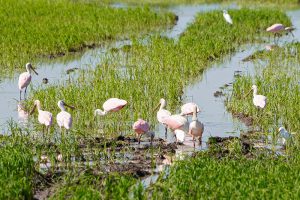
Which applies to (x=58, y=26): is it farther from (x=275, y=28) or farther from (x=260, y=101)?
(x=260, y=101)

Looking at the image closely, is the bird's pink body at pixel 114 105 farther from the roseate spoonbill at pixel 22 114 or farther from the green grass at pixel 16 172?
the green grass at pixel 16 172

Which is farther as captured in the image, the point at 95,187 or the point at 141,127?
the point at 141,127

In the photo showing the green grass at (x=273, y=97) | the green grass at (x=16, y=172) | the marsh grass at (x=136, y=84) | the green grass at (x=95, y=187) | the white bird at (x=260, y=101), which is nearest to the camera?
the green grass at (x=95, y=187)

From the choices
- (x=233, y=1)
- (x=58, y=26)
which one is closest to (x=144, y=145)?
(x=58, y=26)

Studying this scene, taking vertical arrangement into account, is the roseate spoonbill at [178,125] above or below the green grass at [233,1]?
below

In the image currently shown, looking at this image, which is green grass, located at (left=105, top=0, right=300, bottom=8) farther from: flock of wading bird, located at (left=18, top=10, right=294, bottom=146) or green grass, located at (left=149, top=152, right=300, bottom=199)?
green grass, located at (left=149, top=152, right=300, bottom=199)

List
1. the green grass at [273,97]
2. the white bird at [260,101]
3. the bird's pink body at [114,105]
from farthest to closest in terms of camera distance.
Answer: the white bird at [260,101], the green grass at [273,97], the bird's pink body at [114,105]

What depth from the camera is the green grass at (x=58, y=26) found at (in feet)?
70.8

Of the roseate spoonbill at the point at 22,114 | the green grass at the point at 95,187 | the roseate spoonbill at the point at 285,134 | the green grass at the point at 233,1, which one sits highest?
the green grass at the point at 233,1

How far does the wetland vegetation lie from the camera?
31.2 ft

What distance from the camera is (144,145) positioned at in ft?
41.4

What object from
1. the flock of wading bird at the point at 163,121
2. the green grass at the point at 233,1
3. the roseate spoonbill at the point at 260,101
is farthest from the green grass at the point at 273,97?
the green grass at the point at 233,1

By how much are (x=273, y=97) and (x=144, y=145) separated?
363 cm

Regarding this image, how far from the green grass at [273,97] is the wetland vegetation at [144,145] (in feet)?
0.07
